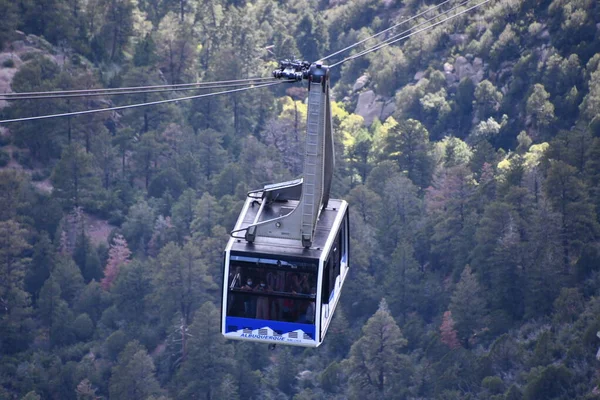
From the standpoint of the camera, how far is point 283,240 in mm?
28203

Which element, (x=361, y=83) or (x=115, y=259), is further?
(x=361, y=83)

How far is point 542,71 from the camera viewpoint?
275 ft

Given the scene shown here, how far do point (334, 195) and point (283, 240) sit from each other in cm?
5198

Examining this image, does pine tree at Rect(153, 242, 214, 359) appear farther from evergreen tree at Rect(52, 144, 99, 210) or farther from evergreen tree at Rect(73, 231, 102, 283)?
evergreen tree at Rect(52, 144, 99, 210)

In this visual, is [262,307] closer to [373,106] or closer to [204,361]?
[204,361]

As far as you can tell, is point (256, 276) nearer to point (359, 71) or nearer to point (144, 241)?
point (144, 241)

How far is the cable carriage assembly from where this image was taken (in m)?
27.5

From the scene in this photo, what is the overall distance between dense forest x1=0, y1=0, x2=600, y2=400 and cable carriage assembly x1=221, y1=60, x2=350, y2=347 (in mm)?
30096

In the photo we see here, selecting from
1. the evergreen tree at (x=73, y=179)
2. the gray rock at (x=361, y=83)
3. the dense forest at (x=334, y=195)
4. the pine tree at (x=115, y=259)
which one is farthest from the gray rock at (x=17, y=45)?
the gray rock at (x=361, y=83)

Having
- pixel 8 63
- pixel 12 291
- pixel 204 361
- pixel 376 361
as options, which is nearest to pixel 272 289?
pixel 376 361

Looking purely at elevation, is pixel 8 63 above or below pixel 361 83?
below

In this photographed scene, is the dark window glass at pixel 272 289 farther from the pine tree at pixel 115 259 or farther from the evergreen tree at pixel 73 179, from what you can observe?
the evergreen tree at pixel 73 179

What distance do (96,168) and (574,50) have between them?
29629 mm

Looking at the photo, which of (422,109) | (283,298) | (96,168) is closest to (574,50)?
(422,109)
